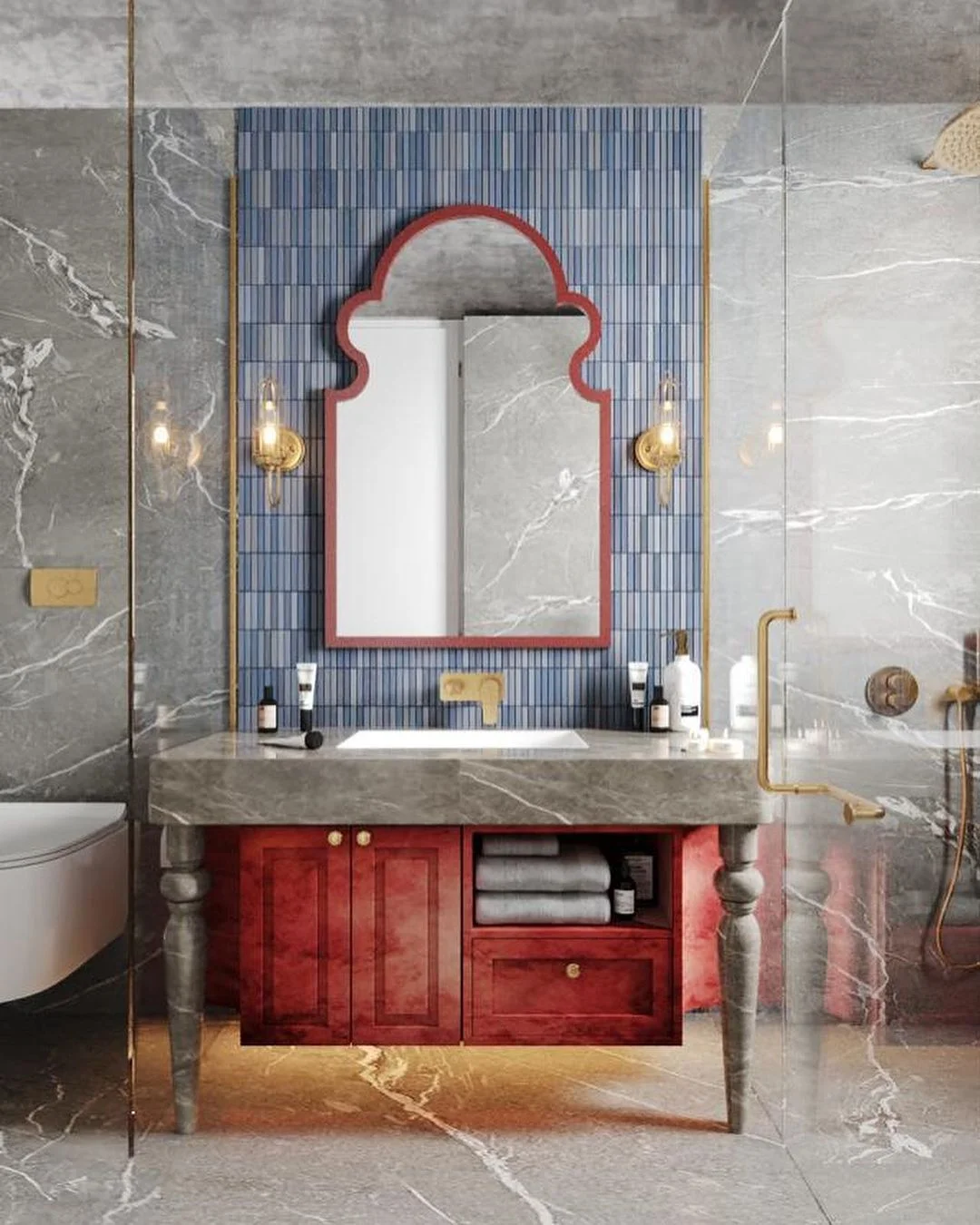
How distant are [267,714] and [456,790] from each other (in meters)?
0.68

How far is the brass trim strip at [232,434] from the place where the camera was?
2766 mm

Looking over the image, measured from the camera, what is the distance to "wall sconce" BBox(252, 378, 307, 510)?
273 centimetres

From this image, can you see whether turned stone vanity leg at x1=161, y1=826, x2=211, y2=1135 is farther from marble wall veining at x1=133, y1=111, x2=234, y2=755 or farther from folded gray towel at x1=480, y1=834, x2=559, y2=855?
folded gray towel at x1=480, y1=834, x2=559, y2=855

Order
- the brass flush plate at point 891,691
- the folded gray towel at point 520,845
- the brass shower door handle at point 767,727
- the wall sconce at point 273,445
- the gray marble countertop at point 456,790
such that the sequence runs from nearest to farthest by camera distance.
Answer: the brass flush plate at point 891,691
the brass shower door handle at point 767,727
the gray marble countertop at point 456,790
the folded gray towel at point 520,845
the wall sconce at point 273,445

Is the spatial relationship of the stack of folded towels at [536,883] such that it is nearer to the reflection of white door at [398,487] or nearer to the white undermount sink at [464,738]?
the white undermount sink at [464,738]

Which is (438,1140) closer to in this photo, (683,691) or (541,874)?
(541,874)

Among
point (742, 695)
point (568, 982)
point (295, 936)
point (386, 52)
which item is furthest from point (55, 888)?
point (386, 52)

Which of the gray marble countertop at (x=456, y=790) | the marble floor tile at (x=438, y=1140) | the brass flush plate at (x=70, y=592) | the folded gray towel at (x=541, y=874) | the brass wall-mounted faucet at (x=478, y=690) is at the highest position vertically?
the brass flush plate at (x=70, y=592)

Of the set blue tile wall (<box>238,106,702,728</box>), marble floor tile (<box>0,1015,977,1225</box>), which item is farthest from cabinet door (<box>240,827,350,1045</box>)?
blue tile wall (<box>238,106,702,728</box>)

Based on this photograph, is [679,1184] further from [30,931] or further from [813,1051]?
[30,931]

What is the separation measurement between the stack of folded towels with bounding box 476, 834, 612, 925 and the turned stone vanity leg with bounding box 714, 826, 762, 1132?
25cm

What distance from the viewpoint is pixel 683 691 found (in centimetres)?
262

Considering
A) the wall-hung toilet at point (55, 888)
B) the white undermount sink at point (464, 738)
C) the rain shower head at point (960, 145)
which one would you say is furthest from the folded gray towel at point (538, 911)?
the rain shower head at point (960, 145)

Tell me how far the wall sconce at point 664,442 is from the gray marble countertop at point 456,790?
89 centimetres
